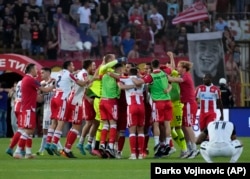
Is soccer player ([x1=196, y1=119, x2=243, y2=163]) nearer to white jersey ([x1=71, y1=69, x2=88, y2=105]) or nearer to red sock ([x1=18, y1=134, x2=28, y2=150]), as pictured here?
red sock ([x1=18, y1=134, x2=28, y2=150])

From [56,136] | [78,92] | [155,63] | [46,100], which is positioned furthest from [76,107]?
[46,100]

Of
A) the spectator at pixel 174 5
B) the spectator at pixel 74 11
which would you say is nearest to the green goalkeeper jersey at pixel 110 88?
the spectator at pixel 74 11

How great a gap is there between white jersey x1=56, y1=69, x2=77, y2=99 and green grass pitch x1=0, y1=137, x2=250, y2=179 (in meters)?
1.53

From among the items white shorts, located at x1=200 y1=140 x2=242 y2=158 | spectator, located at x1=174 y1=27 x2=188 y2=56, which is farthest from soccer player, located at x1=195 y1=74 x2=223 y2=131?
spectator, located at x1=174 y1=27 x2=188 y2=56

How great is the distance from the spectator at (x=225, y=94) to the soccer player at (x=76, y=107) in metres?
11.7

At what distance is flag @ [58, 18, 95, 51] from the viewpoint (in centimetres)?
3997

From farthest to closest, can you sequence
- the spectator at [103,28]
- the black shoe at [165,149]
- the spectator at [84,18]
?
the spectator at [84,18] → the spectator at [103,28] → the black shoe at [165,149]

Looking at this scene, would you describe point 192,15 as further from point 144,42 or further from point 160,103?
point 160,103

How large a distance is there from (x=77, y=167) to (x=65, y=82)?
4.02 m

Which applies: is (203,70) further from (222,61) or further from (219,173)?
(219,173)

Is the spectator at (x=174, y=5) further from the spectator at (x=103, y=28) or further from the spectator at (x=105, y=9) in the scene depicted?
A: the spectator at (x=103, y=28)

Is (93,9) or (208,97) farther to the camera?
(93,9)

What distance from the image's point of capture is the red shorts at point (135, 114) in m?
25.1

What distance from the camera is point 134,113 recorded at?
25.1 m
